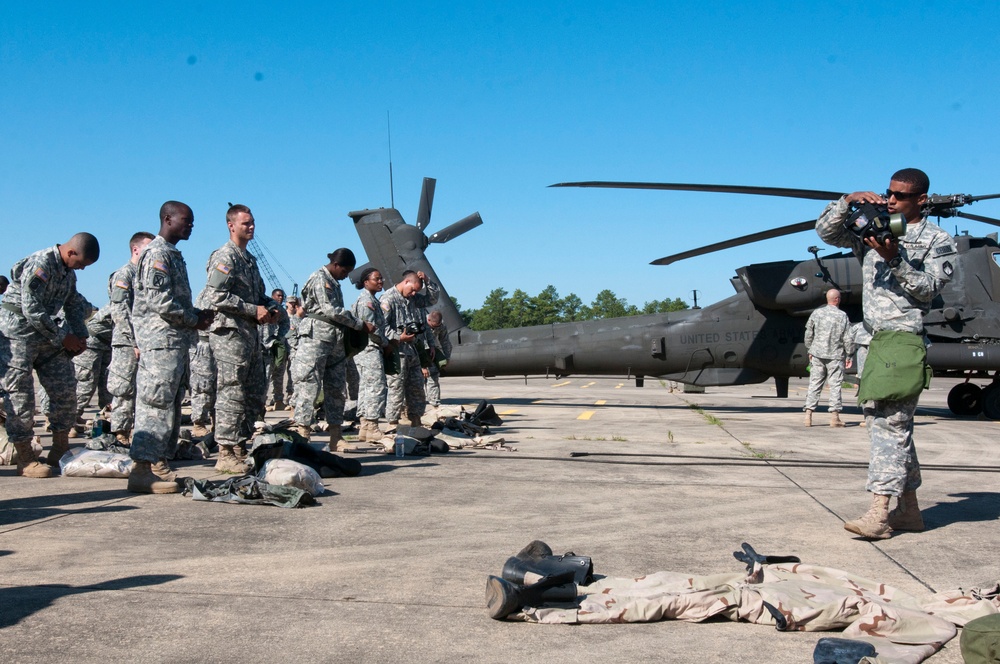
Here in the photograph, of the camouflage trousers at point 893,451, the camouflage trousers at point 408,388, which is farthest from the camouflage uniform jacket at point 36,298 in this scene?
the camouflage trousers at point 893,451

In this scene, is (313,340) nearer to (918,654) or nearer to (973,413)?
(918,654)

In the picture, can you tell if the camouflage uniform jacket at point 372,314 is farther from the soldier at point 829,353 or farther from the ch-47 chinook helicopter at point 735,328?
the soldier at point 829,353

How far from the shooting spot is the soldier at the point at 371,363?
8875 millimetres

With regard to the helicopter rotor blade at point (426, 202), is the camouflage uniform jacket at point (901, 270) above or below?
below

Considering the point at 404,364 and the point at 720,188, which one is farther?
the point at 720,188

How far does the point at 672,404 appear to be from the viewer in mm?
16922

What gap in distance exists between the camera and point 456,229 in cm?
1811

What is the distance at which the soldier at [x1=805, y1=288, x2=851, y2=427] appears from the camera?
11.9 meters

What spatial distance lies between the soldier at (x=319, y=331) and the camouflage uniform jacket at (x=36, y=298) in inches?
77.2

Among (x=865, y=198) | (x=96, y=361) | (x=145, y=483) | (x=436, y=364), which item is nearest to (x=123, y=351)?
(x=96, y=361)

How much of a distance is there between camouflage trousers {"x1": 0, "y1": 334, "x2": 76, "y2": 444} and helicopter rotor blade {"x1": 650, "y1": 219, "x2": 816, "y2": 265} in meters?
9.30

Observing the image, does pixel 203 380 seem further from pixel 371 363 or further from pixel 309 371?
pixel 371 363

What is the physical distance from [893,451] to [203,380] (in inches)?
215

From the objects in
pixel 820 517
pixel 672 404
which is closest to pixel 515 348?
pixel 672 404
